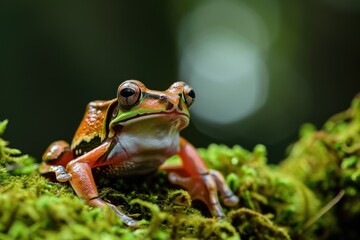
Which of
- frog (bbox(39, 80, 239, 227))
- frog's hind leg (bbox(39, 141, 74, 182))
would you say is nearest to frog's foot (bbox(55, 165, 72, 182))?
frog (bbox(39, 80, 239, 227))

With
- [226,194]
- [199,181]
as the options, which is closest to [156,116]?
[199,181]

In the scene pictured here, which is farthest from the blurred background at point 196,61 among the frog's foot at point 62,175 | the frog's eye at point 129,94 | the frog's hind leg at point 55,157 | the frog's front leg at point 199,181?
the frog's eye at point 129,94

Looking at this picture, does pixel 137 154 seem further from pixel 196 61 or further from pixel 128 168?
pixel 196 61

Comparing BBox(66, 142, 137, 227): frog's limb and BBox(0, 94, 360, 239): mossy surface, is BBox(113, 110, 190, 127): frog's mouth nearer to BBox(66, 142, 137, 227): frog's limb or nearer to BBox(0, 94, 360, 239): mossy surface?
BBox(66, 142, 137, 227): frog's limb

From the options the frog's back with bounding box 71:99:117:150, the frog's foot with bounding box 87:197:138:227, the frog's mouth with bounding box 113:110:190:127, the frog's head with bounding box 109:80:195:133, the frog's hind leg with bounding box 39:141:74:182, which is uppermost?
the frog's head with bounding box 109:80:195:133

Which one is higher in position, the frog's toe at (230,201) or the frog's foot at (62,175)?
the frog's foot at (62,175)

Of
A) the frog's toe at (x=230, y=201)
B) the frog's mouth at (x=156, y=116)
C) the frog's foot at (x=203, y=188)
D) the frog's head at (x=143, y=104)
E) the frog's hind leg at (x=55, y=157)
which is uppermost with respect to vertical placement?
the frog's head at (x=143, y=104)

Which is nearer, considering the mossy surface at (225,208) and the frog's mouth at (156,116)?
the mossy surface at (225,208)

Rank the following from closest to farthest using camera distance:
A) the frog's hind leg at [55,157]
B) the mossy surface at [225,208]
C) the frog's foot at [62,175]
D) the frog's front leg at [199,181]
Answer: the mossy surface at [225,208], the frog's foot at [62,175], the frog's hind leg at [55,157], the frog's front leg at [199,181]

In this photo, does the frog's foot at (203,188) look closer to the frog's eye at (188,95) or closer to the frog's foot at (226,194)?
the frog's foot at (226,194)
